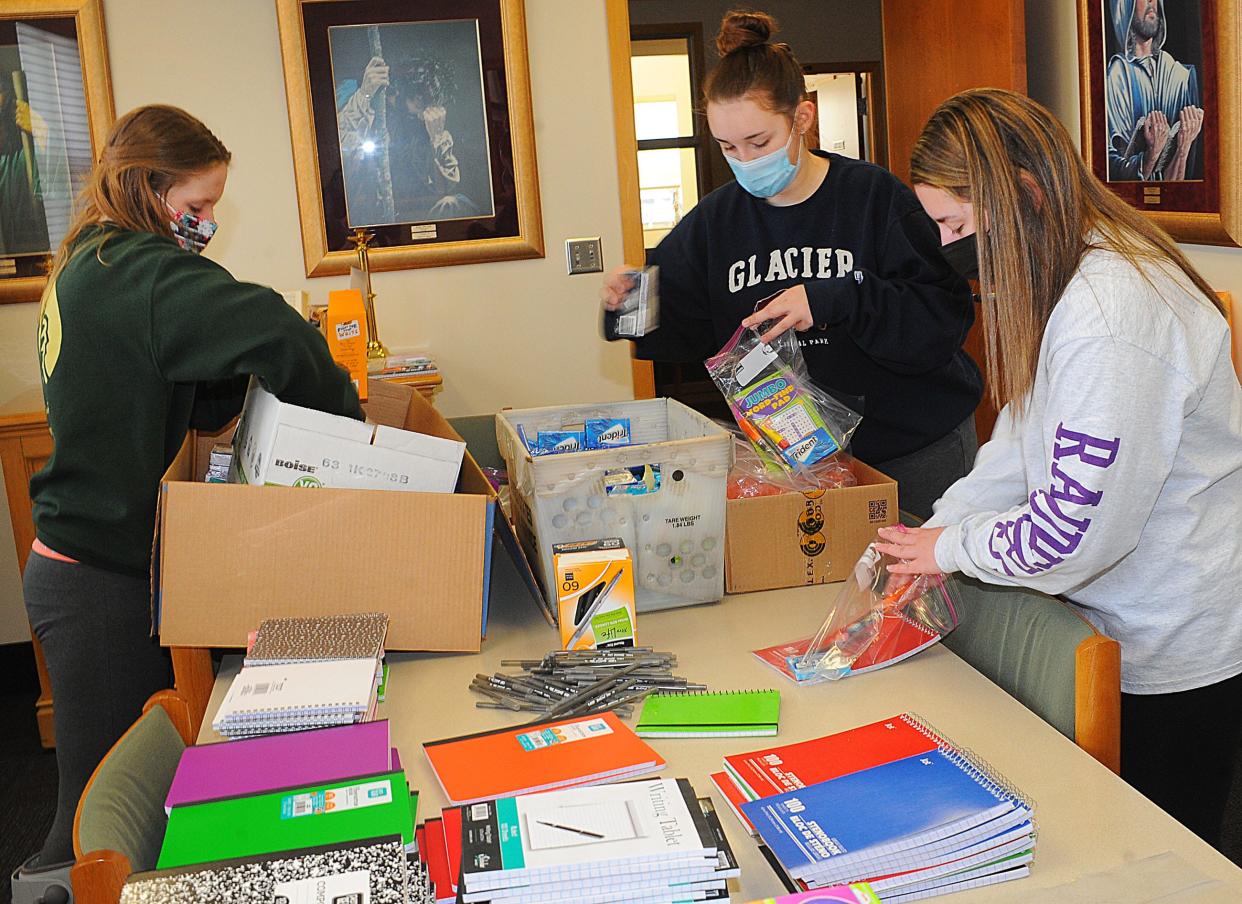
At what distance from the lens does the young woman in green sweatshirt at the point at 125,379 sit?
1.66m

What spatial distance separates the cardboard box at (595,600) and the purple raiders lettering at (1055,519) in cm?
51

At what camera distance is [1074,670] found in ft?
4.42

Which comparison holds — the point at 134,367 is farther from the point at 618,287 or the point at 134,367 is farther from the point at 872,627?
the point at 872,627

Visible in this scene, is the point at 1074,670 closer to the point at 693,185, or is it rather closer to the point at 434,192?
the point at 434,192

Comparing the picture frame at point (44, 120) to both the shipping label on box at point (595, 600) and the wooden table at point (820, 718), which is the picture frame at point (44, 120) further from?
the shipping label on box at point (595, 600)

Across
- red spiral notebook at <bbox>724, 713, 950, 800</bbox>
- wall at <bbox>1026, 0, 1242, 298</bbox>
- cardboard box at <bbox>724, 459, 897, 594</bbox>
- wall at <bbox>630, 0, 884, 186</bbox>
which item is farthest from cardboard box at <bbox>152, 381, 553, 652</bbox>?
wall at <bbox>630, 0, 884, 186</bbox>

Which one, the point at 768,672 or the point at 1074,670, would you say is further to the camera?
the point at 768,672

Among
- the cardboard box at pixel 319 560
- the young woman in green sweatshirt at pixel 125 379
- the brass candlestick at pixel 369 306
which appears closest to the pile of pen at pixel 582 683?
the cardboard box at pixel 319 560

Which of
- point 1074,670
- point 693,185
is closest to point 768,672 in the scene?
point 1074,670

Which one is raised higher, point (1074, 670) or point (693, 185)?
point (693, 185)

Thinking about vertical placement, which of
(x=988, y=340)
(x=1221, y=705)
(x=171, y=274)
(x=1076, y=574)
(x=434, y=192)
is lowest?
(x=1221, y=705)

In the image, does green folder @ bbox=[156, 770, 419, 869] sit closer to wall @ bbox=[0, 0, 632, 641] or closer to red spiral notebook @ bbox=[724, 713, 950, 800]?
red spiral notebook @ bbox=[724, 713, 950, 800]

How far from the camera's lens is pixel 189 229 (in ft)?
6.04

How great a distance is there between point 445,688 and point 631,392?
2321 millimetres
